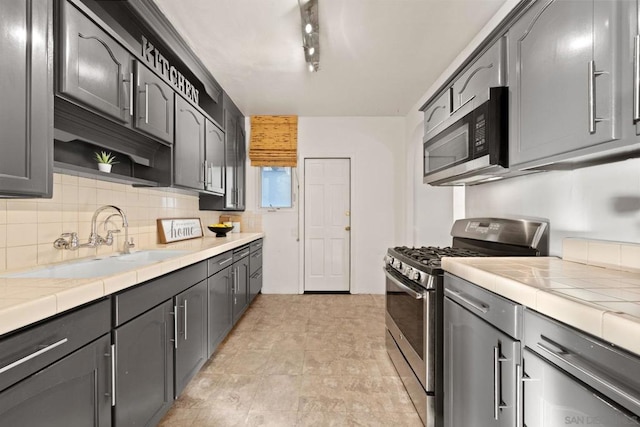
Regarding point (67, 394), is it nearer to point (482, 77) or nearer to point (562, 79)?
point (562, 79)

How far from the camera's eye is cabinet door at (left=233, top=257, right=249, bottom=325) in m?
3.08

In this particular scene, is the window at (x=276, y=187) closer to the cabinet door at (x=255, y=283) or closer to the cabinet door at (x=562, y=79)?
the cabinet door at (x=255, y=283)

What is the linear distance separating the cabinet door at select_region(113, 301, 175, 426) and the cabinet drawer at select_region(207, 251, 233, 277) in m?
0.64

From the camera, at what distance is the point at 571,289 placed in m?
0.98

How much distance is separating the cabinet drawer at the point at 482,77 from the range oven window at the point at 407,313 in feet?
3.92

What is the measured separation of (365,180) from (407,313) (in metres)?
2.81

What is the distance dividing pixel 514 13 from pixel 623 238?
3.80 feet

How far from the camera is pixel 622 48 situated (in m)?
1.04

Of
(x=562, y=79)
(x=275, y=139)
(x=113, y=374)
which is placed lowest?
(x=113, y=374)

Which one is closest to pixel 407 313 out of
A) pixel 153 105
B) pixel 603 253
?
pixel 603 253

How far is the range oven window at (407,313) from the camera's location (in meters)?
1.79

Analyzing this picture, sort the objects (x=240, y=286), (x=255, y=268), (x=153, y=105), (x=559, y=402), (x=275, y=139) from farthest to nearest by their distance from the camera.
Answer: (x=275, y=139)
(x=255, y=268)
(x=240, y=286)
(x=153, y=105)
(x=559, y=402)

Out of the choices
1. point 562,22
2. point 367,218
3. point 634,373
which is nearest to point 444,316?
point 634,373

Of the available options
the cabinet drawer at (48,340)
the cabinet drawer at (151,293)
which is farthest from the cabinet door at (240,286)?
the cabinet drawer at (48,340)
